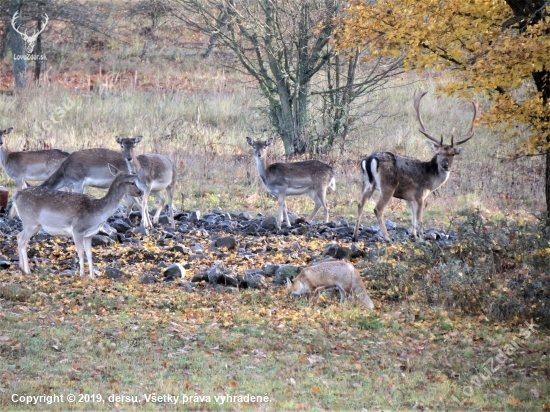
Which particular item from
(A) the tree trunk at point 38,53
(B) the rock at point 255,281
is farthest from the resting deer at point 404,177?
(A) the tree trunk at point 38,53

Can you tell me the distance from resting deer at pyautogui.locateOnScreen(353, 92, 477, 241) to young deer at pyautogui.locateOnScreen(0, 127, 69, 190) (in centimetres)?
620

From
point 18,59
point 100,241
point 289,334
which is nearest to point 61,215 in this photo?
point 100,241

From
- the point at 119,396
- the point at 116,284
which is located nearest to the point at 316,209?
the point at 116,284

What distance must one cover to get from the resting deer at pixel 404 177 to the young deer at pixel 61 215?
4.62 m

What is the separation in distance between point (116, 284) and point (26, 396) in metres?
4.07

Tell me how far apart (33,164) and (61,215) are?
6.32 m

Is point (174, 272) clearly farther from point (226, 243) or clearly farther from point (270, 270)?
point (226, 243)

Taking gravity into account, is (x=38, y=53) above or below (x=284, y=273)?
above

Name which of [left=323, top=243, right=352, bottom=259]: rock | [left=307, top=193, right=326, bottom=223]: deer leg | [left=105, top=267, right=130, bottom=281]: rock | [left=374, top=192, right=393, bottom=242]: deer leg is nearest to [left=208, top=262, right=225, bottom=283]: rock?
[left=105, top=267, right=130, bottom=281]: rock

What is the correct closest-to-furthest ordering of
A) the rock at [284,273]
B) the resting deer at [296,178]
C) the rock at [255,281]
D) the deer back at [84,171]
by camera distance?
the rock at [255,281]
the rock at [284,273]
the deer back at [84,171]
the resting deer at [296,178]

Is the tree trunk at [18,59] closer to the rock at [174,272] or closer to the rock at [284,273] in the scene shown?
the rock at [174,272]

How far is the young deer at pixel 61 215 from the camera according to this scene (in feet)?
38.4

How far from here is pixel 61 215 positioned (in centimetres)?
1171

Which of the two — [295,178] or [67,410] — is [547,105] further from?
[67,410]
